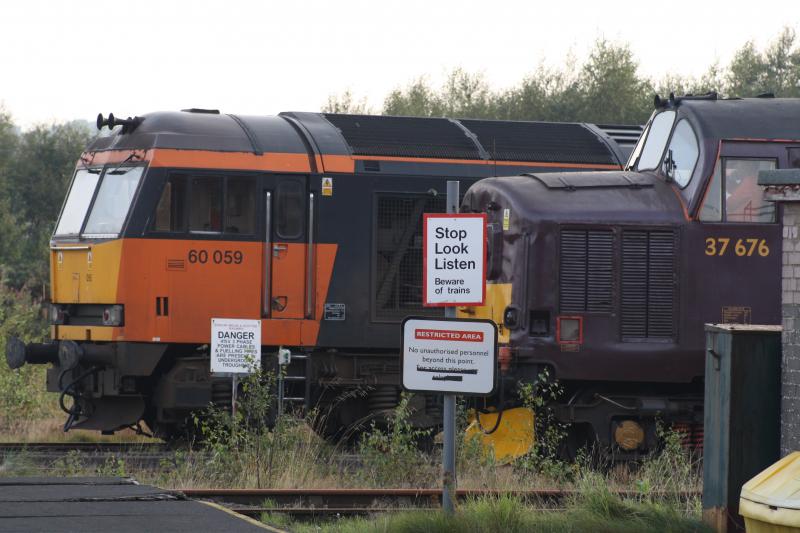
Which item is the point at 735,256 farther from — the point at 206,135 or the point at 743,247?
the point at 206,135

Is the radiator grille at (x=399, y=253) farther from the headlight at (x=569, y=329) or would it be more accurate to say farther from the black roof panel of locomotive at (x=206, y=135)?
the headlight at (x=569, y=329)

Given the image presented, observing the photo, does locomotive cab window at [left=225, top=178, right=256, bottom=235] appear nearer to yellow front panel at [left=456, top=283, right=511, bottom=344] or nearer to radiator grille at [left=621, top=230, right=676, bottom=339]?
yellow front panel at [left=456, top=283, right=511, bottom=344]

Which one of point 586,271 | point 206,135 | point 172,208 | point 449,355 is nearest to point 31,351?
point 172,208

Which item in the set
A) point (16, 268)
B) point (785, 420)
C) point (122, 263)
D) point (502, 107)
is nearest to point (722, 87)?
point (502, 107)

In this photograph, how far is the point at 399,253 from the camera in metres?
15.6

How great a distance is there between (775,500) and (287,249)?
8.66 metres

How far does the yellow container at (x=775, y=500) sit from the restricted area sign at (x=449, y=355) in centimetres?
164

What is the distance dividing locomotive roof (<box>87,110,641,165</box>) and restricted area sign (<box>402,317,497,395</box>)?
7.45 meters

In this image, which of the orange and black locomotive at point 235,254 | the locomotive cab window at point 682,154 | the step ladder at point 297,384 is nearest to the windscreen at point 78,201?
the orange and black locomotive at point 235,254

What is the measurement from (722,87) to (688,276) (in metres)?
33.2

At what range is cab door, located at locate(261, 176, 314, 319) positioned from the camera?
15.2 m

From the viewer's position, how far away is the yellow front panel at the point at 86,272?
14.8 m

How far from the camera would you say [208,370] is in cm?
1496

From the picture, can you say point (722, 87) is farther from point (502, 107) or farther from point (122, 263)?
point (122, 263)
